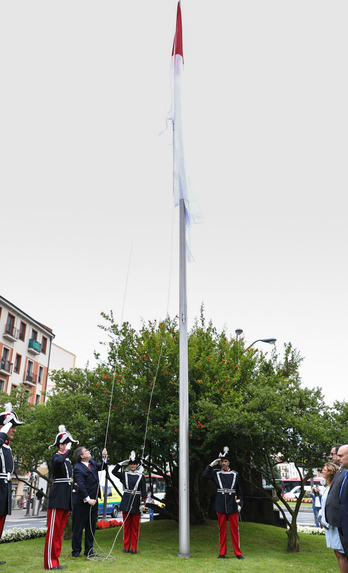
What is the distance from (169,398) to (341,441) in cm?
454

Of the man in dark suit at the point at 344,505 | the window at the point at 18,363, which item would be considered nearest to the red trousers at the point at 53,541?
the man in dark suit at the point at 344,505

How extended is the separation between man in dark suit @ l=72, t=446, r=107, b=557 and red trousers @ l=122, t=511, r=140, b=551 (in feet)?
3.23

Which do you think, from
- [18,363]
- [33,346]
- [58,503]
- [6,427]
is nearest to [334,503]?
[58,503]

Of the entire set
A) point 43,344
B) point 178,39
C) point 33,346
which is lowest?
point 178,39

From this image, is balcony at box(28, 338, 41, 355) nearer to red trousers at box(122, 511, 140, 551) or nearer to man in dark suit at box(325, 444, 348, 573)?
red trousers at box(122, 511, 140, 551)

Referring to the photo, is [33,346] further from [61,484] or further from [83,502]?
[61,484]

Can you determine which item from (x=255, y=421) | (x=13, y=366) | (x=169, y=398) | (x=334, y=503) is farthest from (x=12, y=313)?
(x=334, y=503)

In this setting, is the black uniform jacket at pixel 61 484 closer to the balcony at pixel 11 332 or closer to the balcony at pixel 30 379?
the balcony at pixel 11 332

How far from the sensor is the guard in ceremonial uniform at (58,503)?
7809mm

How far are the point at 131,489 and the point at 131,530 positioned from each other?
37.3 inches

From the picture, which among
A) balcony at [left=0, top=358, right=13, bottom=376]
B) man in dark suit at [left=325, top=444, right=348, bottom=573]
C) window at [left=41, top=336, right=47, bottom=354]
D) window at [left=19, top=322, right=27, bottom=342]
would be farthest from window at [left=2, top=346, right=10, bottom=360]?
man in dark suit at [left=325, top=444, right=348, bottom=573]

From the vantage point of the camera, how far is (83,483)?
9117mm

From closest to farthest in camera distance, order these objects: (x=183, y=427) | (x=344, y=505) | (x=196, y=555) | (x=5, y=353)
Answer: (x=344, y=505) < (x=183, y=427) < (x=196, y=555) < (x=5, y=353)

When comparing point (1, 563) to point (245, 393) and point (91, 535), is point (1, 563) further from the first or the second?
point (245, 393)
